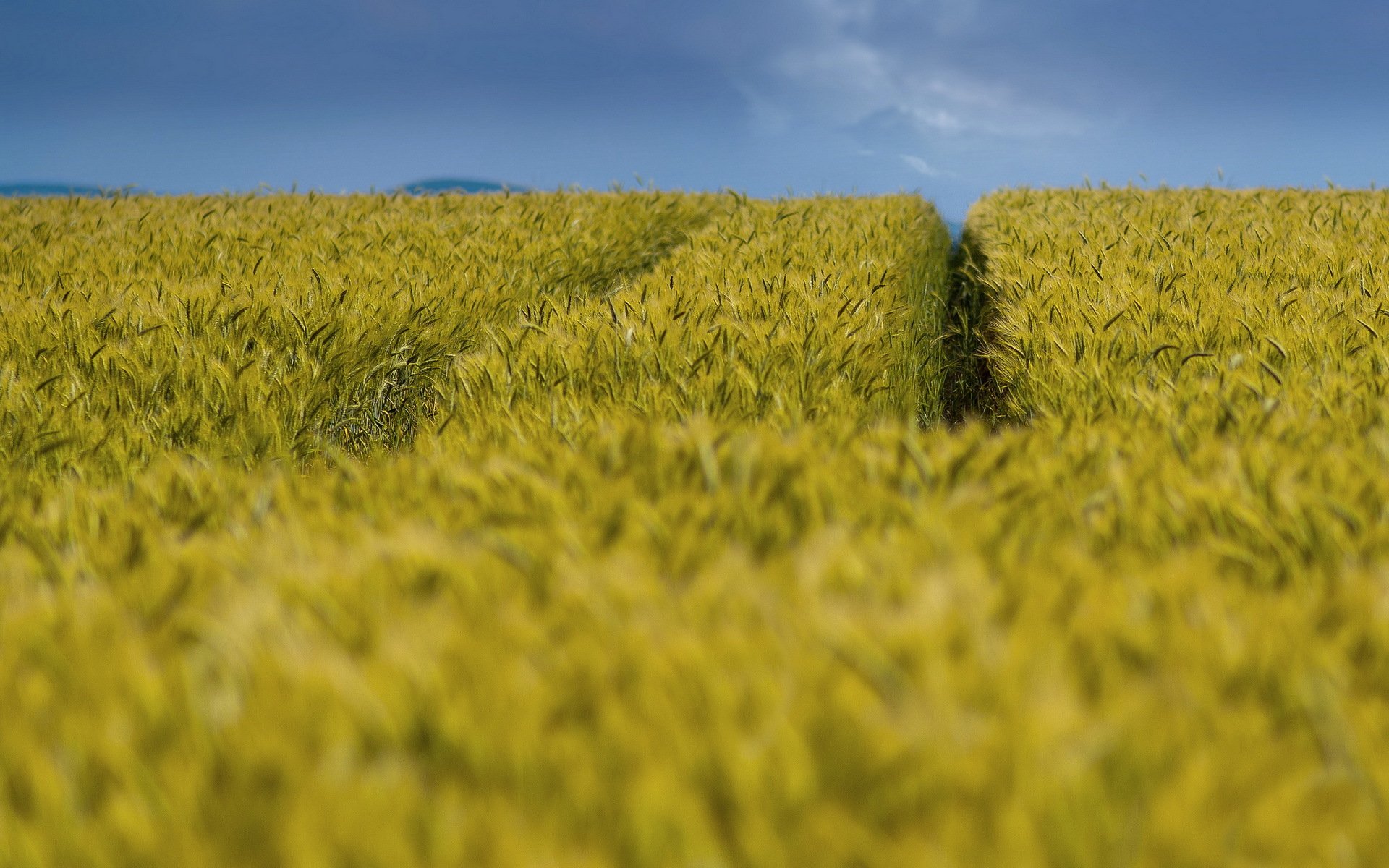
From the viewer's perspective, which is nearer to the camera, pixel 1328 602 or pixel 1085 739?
pixel 1085 739

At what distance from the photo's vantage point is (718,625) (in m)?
1.01

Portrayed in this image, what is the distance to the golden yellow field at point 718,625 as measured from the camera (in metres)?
0.76

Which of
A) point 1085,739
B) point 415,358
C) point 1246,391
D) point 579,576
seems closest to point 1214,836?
point 1085,739

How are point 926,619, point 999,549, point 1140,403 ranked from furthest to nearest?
point 1140,403 → point 999,549 → point 926,619

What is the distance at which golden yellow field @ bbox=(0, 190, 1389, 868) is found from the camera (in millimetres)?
764

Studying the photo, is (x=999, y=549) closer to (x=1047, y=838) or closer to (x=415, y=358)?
(x=1047, y=838)

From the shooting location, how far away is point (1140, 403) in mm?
2250

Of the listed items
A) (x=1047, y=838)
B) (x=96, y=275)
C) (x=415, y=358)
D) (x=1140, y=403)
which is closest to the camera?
(x=1047, y=838)

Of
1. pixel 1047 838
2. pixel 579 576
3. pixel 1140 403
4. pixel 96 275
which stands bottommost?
pixel 1047 838

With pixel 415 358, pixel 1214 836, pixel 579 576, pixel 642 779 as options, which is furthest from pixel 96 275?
pixel 1214 836

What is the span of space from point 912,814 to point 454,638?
0.51 metres

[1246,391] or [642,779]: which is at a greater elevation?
[1246,391]

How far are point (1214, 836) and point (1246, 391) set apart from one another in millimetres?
1892

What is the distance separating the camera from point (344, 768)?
0.78 meters
